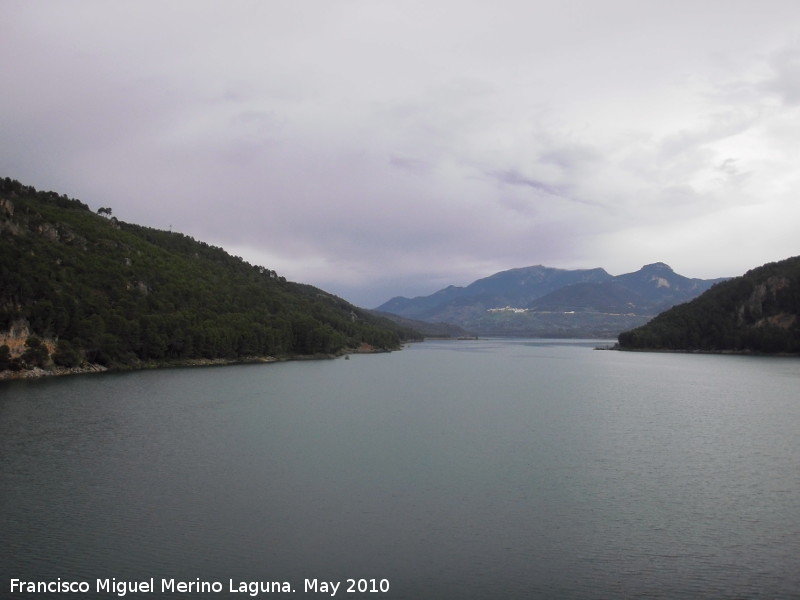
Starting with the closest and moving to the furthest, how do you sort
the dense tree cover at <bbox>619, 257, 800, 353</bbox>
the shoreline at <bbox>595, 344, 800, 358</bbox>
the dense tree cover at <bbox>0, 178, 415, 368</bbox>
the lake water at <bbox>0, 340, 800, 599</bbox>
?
the lake water at <bbox>0, 340, 800, 599</bbox>, the dense tree cover at <bbox>0, 178, 415, 368</bbox>, the shoreline at <bbox>595, 344, 800, 358</bbox>, the dense tree cover at <bbox>619, 257, 800, 353</bbox>

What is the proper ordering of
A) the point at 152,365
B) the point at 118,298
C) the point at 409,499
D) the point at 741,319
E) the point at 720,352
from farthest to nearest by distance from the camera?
the point at 720,352 < the point at 741,319 < the point at 118,298 < the point at 152,365 < the point at 409,499

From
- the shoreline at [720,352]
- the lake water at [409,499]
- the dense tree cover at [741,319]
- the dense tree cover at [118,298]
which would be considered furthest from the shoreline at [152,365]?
the dense tree cover at [741,319]

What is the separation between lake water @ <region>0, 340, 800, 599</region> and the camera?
16031 millimetres

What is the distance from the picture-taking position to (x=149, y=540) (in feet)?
59.9

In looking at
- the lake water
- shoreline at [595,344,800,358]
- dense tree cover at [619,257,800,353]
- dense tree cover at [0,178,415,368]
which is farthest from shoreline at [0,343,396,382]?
dense tree cover at [619,257,800,353]

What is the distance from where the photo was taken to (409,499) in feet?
74.7

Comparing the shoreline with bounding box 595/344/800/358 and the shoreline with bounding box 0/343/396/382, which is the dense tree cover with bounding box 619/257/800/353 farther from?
the shoreline with bounding box 0/343/396/382

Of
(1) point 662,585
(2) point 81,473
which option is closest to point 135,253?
(2) point 81,473

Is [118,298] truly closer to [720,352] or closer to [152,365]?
[152,365]

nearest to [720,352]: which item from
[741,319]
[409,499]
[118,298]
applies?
[741,319]

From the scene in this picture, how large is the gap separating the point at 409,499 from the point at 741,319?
153m

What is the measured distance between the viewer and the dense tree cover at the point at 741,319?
139 meters

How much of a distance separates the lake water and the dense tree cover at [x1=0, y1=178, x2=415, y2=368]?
3292 centimetres

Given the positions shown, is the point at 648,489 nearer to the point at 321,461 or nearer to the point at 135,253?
the point at 321,461
